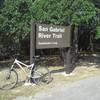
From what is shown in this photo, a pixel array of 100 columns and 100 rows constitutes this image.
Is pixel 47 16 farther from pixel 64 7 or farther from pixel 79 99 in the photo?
pixel 79 99

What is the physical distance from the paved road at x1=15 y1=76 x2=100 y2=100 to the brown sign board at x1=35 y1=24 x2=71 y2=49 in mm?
1581

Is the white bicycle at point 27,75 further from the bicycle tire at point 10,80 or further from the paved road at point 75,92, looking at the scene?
the paved road at point 75,92

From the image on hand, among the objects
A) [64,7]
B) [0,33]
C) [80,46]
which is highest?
[64,7]

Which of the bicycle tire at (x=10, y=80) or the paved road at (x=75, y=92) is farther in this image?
the bicycle tire at (x=10, y=80)

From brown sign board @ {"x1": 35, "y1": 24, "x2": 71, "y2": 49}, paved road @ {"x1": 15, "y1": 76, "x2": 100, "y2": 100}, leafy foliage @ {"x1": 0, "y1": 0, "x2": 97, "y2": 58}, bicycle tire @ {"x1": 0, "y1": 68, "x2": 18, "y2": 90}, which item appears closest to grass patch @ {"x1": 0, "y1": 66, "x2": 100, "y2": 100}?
bicycle tire @ {"x1": 0, "y1": 68, "x2": 18, "y2": 90}

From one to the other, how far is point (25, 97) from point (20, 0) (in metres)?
5.04

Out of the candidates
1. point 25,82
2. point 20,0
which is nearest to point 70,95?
point 25,82

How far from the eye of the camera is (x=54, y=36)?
11484 mm

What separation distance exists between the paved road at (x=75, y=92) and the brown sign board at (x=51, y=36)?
1581mm

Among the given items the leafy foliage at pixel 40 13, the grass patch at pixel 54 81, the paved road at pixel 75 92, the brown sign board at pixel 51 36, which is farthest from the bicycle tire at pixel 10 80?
the leafy foliage at pixel 40 13

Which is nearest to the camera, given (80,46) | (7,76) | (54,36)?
(7,76)

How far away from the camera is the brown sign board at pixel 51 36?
1091 centimetres

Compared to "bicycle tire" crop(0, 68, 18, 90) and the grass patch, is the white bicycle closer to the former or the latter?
"bicycle tire" crop(0, 68, 18, 90)

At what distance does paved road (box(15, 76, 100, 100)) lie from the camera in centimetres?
896
